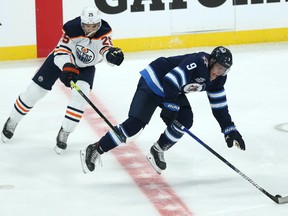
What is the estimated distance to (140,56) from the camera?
7633 millimetres

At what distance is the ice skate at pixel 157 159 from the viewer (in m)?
4.55

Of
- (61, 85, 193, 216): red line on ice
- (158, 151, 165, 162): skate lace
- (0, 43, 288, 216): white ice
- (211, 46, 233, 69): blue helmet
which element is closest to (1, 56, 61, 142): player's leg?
(0, 43, 288, 216): white ice

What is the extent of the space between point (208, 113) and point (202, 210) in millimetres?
1958

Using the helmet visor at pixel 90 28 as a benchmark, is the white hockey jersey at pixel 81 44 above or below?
below

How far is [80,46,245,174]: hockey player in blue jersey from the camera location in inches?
164

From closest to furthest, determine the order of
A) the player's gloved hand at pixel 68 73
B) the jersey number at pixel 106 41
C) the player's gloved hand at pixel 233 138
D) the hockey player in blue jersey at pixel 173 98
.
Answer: the hockey player in blue jersey at pixel 173 98, the player's gloved hand at pixel 233 138, the player's gloved hand at pixel 68 73, the jersey number at pixel 106 41

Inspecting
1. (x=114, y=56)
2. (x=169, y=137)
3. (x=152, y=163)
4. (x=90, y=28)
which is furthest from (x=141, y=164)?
(x=90, y=28)

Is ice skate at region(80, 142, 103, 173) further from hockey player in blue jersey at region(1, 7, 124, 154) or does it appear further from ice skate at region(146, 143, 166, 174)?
hockey player in blue jersey at region(1, 7, 124, 154)

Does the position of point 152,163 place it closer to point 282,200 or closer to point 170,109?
point 170,109

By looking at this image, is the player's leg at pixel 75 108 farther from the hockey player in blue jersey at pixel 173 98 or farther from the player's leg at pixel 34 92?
the hockey player in blue jersey at pixel 173 98

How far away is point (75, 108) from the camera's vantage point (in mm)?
4867

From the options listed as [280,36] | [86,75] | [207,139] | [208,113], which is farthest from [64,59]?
[280,36]

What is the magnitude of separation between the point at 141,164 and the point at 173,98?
75 centimetres

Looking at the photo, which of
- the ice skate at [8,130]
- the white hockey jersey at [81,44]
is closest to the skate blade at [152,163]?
the white hockey jersey at [81,44]
